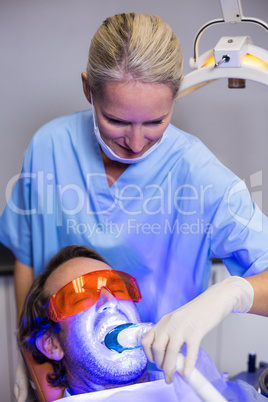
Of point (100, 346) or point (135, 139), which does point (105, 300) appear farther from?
point (135, 139)

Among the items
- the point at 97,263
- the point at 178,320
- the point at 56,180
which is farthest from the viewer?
the point at 56,180

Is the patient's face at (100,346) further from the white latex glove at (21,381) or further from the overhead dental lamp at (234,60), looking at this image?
the overhead dental lamp at (234,60)

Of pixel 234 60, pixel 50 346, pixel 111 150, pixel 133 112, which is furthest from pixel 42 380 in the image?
pixel 234 60

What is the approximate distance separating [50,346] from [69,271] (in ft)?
0.63

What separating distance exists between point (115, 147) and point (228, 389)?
2.19 ft

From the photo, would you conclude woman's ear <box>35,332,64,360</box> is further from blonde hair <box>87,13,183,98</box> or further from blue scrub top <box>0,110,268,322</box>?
blonde hair <box>87,13,183,98</box>

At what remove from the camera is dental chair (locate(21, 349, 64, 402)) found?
1.27 metres

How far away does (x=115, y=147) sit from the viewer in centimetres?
126

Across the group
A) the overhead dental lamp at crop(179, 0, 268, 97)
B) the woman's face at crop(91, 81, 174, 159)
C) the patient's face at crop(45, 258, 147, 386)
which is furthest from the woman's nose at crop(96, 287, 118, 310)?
the overhead dental lamp at crop(179, 0, 268, 97)

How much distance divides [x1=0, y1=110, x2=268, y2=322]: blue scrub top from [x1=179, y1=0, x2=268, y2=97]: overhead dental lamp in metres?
0.17

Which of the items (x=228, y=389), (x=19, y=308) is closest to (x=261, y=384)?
(x=228, y=389)

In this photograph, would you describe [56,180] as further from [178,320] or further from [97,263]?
[178,320]

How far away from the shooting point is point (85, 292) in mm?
1231

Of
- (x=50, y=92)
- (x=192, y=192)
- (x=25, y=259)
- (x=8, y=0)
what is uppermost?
(x=8, y=0)
